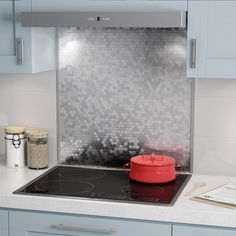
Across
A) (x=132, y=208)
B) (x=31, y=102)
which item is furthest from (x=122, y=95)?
(x=132, y=208)

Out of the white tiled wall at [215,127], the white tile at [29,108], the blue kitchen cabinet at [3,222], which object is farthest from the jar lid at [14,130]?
the white tiled wall at [215,127]

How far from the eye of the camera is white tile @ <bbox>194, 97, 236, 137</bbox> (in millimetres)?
3252

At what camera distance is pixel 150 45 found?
331 cm

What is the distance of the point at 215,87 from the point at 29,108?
1088 mm

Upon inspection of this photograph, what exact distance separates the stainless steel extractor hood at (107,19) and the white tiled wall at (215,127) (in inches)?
19.7

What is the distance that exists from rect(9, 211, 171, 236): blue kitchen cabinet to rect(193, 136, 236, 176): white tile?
65 centimetres

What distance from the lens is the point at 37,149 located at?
11.2 feet

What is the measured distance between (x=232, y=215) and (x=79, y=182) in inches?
34.5

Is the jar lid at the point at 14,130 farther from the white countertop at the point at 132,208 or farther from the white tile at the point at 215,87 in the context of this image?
the white tile at the point at 215,87

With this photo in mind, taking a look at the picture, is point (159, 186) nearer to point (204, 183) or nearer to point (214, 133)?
point (204, 183)

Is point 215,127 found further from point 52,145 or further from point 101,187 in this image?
point 52,145

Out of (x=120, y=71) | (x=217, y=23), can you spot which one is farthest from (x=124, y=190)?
(x=217, y=23)

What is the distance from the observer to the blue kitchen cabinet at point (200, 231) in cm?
272

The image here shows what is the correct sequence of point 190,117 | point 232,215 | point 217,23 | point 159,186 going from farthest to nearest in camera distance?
point 190,117
point 159,186
point 217,23
point 232,215
